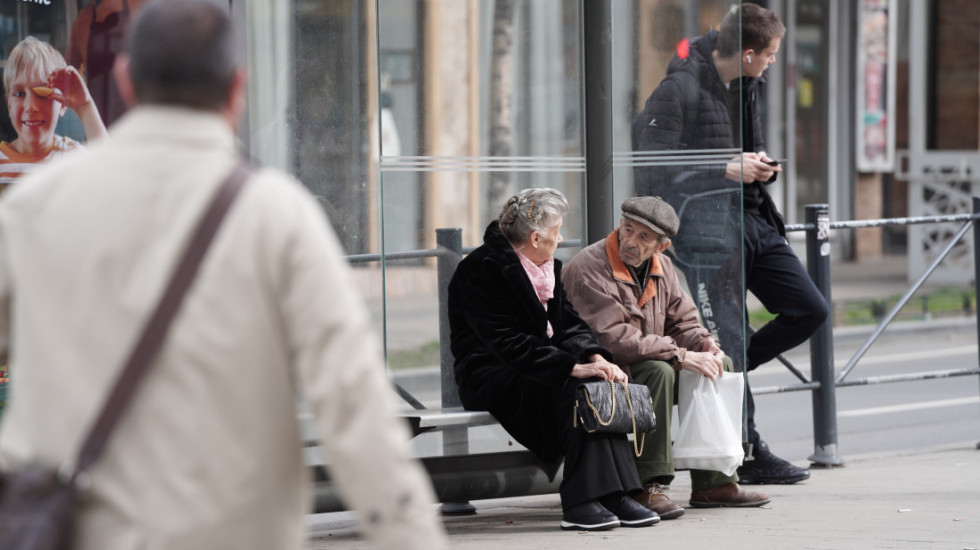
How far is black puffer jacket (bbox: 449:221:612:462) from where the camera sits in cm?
548

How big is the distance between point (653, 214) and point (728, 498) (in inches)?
49.0

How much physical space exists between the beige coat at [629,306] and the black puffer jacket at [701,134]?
1.54 ft

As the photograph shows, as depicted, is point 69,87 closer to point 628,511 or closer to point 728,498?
point 628,511

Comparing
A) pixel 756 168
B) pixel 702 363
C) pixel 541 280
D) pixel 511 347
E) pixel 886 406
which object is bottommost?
pixel 886 406

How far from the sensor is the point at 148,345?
1995 mm

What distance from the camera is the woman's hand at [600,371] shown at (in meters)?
5.40

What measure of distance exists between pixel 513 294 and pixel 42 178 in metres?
3.52

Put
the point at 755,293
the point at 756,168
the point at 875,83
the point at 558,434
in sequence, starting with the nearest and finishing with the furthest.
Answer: the point at 558,434, the point at 756,168, the point at 755,293, the point at 875,83

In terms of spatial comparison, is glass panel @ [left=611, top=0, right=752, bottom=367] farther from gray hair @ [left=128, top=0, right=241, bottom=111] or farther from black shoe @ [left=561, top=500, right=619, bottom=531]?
gray hair @ [left=128, top=0, right=241, bottom=111]

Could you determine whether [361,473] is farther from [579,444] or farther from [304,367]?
[579,444]

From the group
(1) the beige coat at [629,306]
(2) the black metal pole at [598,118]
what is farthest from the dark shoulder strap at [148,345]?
(2) the black metal pole at [598,118]

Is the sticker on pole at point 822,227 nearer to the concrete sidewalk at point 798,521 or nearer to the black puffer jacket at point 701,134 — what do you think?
the black puffer jacket at point 701,134

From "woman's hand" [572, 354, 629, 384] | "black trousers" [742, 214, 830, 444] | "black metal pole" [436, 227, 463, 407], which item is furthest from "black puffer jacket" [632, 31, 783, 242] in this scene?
"woman's hand" [572, 354, 629, 384]

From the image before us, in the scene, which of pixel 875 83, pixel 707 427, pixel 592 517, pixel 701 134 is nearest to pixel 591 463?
pixel 592 517
